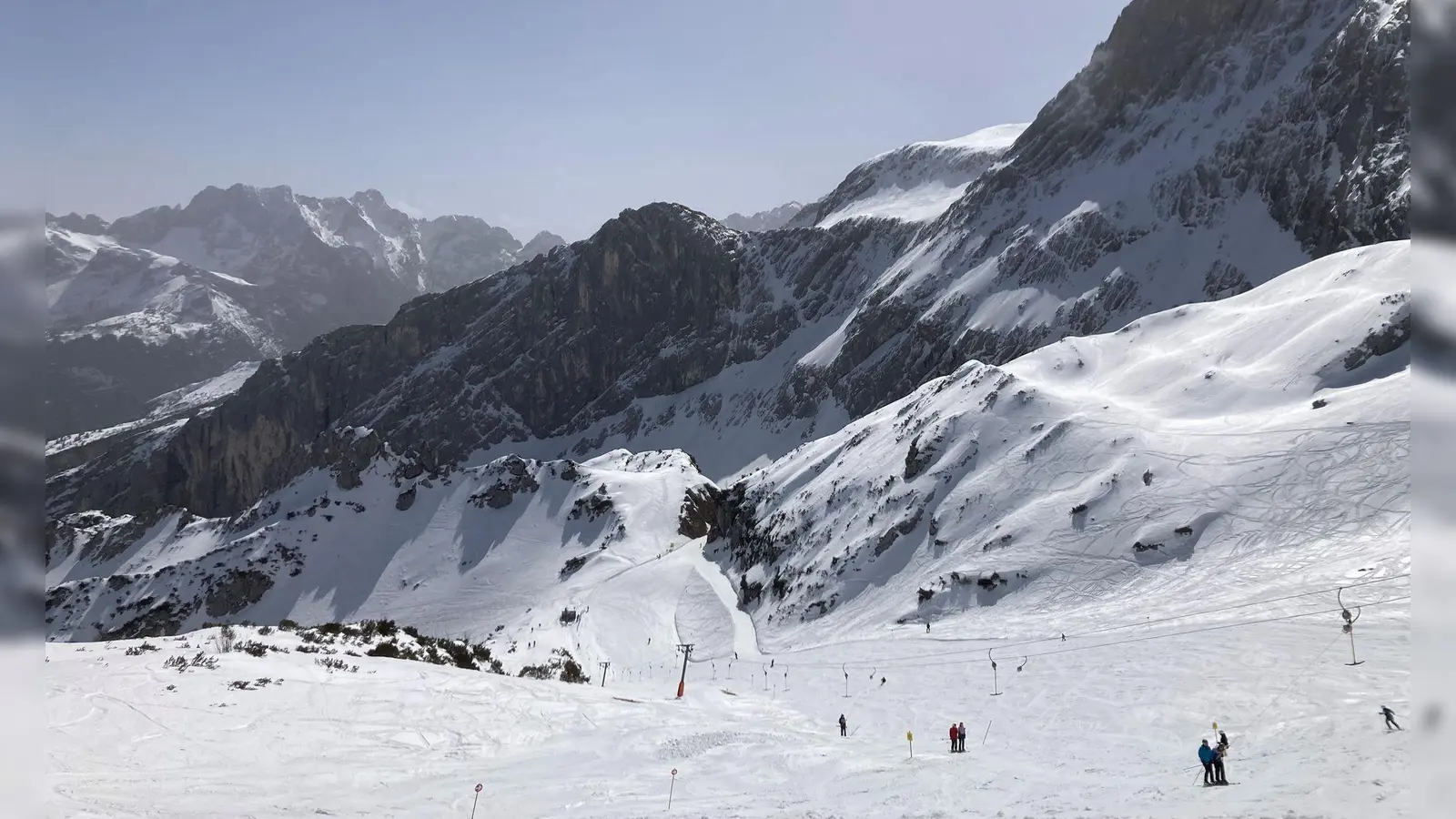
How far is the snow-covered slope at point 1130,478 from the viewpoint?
46.5 metres

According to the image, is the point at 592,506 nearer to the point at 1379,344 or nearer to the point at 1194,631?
the point at 1194,631

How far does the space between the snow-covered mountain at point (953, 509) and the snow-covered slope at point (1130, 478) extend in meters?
0.19

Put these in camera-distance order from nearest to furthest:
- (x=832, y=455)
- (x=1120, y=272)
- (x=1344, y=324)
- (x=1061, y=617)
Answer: (x=1061, y=617) < (x=1344, y=324) < (x=832, y=455) < (x=1120, y=272)

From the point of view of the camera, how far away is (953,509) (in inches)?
2530

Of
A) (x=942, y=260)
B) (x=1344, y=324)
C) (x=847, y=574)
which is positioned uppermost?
(x=942, y=260)

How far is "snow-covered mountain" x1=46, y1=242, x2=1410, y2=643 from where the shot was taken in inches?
1932

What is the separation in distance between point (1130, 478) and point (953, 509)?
522 inches

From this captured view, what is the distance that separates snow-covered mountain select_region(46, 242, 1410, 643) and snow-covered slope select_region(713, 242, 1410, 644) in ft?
0.64

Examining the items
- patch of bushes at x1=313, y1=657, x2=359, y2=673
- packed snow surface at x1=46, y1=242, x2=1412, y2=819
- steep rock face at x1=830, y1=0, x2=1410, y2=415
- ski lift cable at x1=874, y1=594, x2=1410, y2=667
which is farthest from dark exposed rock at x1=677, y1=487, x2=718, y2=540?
patch of bushes at x1=313, y1=657, x2=359, y2=673

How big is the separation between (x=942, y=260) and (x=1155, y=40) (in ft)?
173

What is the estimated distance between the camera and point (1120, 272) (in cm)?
12319

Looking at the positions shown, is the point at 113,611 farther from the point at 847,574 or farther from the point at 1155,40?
the point at 1155,40

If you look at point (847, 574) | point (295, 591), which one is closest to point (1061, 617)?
A: point (847, 574)

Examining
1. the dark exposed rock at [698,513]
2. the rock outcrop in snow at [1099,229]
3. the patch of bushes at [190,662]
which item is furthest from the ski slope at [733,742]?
Result: the rock outcrop in snow at [1099,229]
